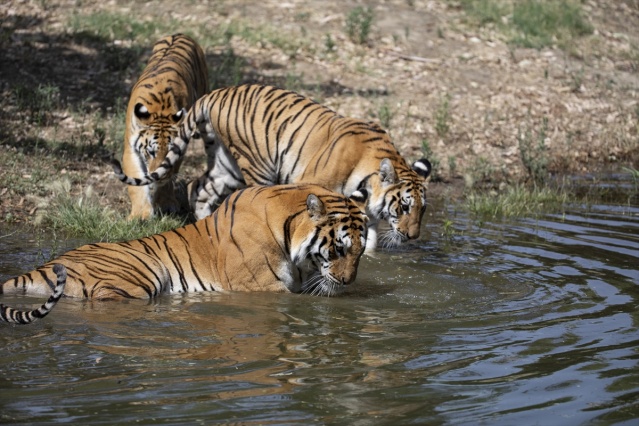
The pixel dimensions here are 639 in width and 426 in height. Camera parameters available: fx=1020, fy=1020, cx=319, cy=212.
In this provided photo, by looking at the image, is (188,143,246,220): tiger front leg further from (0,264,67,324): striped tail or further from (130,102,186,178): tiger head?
(0,264,67,324): striped tail

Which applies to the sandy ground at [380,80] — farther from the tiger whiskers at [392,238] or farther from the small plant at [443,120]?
the tiger whiskers at [392,238]

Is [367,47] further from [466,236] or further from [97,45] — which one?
[466,236]

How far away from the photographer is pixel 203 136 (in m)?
7.97

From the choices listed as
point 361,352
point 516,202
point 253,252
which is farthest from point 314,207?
point 516,202

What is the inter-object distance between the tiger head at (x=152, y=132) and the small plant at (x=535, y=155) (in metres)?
3.51

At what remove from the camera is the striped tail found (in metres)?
4.49

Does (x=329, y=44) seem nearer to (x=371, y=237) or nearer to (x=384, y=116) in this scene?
(x=384, y=116)

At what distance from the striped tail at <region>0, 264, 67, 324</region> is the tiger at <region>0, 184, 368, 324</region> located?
2.91ft

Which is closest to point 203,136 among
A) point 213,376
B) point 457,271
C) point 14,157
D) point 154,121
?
point 154,121

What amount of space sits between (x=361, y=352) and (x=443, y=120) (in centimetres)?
595

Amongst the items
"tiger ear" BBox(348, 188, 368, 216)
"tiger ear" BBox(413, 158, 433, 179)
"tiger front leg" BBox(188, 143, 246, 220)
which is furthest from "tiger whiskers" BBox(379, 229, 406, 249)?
"tiger front leg" BBox(188, 143, 246, 220)

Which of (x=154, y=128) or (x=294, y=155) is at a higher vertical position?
(x=154, y=128)

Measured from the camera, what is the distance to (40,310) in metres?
4.55

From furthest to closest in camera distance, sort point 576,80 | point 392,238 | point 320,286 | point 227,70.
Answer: point 576,80 → point 227,70 → point 392,238 → point 320,286
